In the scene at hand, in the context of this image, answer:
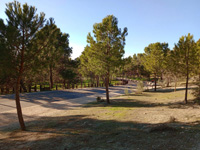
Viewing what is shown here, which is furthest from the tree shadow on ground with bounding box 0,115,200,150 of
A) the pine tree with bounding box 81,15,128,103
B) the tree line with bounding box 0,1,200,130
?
the pine tree with bounding box 81,15,128,103

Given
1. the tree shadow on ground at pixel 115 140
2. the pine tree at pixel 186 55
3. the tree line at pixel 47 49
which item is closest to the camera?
the tree shadow on ground at pixel 115 140

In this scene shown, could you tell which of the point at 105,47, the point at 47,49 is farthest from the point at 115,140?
the point at 105,47

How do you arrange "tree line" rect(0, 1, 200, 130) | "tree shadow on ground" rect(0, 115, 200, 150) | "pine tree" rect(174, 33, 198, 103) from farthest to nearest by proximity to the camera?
"pine tree" rect(174, 33, 198, 103) < "tree line" rect(0, 1, 200, 130) < "tree shadow on ground" rect(0, 115, 200, 150)

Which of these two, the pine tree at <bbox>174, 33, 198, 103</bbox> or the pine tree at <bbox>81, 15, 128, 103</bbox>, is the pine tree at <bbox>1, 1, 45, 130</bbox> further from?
the pine tree at <bbox>174, 33, 198, 103</bbox>

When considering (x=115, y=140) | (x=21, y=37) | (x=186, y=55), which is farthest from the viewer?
(x=186, y=55)

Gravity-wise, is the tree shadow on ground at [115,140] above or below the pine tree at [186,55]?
below

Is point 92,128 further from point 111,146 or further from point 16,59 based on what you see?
point 16,59

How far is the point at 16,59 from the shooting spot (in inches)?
313

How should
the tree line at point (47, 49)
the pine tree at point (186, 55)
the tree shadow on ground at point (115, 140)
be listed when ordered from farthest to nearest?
the pine tree at point (186, 55) < the tree line at point (47, 49) < the tree shadow on ground at point (115, 140)

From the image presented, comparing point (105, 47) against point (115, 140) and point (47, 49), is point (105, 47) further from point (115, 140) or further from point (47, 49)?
point (115, 140)

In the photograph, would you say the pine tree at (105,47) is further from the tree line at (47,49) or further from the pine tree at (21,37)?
the pine tree at (21,37)

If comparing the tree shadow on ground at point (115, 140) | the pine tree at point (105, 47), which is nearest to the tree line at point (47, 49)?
the pine tree at point (105, 47)

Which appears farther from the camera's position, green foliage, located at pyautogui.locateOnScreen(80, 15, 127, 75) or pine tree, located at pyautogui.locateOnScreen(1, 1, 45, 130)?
green foliage, located at pyautogui.locateOnScreen(80, 15, 127, 75)

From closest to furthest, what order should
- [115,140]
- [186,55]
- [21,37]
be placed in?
[115,140]
[21,37]
[186,55]
